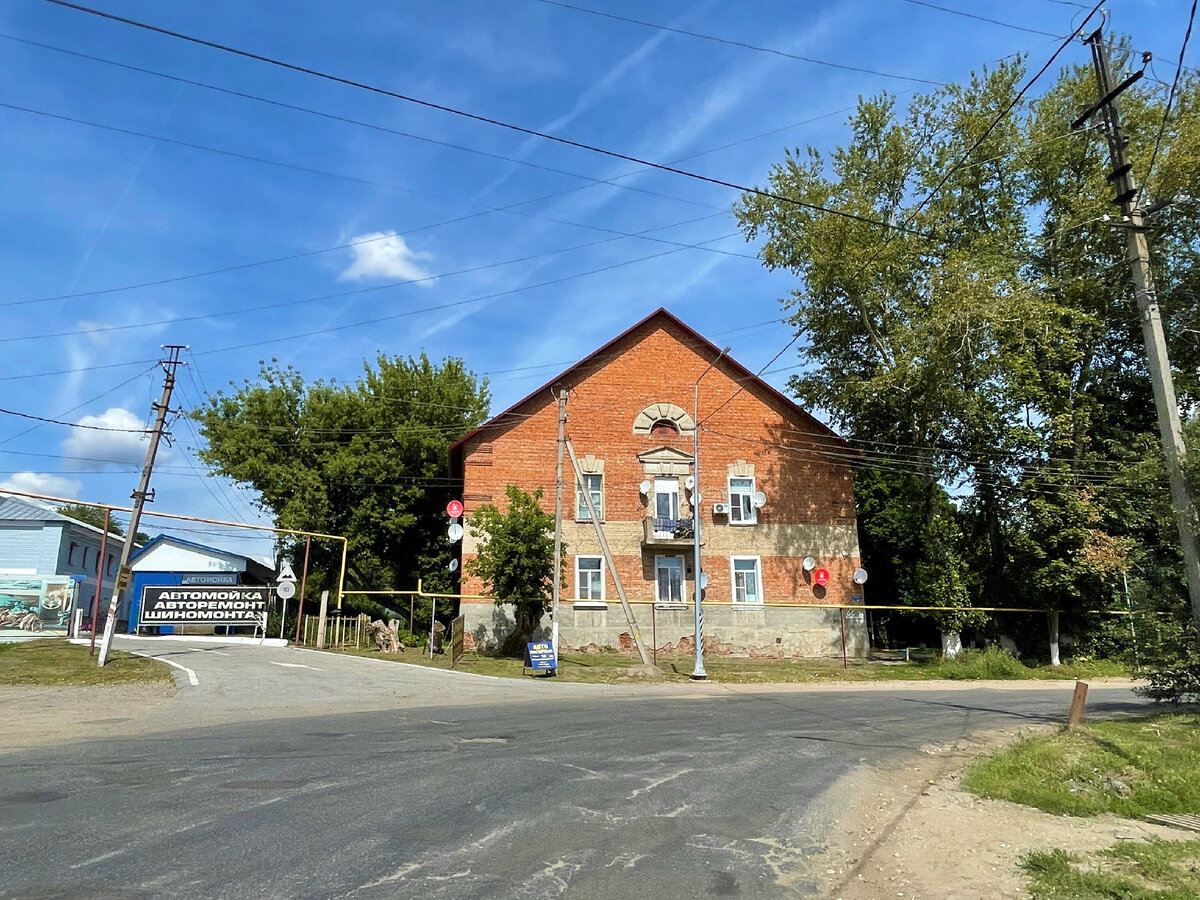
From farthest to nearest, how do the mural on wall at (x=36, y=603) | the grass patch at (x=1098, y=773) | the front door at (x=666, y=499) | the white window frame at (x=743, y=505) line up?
the mural on wall at (x=36, y=603), the white window frame at (x=743, y=505), the front door at (x=666, y=499), the grass patch at (x=1098, y=773)

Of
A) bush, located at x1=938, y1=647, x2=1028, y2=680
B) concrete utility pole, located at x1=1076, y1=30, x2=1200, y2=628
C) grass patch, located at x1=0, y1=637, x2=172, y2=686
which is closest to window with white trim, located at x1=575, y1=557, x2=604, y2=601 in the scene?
bush, located at x1=938, y1=647, x2=1028, y2=680

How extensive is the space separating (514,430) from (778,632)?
13.5m

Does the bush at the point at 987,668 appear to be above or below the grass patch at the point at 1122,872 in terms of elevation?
above

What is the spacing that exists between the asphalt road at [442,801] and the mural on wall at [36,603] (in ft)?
89.2

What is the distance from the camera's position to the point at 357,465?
4028 cm

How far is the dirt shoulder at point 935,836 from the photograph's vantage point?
5676 mm

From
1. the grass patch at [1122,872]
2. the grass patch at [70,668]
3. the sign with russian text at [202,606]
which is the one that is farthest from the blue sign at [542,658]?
the grass patch at [1122,872]

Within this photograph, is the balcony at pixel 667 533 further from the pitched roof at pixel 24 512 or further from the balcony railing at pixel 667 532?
the pitched roof at pixel 24 512

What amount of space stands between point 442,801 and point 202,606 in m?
29.5

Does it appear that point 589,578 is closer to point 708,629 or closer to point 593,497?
point 593,497

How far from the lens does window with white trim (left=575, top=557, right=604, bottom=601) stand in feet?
105

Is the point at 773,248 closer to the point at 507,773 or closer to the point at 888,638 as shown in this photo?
the point at 888,638

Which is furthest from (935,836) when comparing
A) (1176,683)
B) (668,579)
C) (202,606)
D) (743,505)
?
(202,606)

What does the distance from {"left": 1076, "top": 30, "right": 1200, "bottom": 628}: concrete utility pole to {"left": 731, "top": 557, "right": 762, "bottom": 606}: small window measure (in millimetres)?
19984
